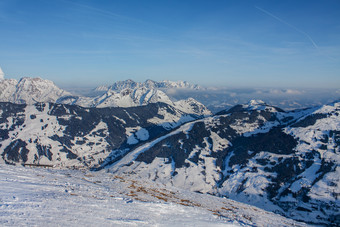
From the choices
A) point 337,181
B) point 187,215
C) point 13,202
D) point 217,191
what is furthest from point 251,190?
point 13,202

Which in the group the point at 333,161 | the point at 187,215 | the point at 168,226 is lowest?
the point at 333,161

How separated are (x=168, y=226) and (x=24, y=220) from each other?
14625mm

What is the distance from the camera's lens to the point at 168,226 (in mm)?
24578

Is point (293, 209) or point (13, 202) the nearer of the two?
point (13, 202)

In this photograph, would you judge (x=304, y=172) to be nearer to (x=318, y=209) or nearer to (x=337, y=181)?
(x=337, y=181)

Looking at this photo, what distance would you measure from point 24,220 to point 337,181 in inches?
8452

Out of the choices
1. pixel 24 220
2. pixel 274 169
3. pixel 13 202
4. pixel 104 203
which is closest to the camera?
pixel 24 220

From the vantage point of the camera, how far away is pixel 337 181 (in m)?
168

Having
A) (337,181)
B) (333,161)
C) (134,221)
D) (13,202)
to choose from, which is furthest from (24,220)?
(333,161)

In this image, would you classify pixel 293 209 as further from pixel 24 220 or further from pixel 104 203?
pixel 24 220

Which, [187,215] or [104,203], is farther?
[187,215]

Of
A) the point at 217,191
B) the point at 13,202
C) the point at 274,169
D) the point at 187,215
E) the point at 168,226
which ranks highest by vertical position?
the point at 13,202

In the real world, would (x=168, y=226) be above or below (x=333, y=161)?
above

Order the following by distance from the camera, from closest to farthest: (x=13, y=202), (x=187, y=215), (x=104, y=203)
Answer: (x=13, y=202) → (x=104, y=203) → (x=187, y=215)
